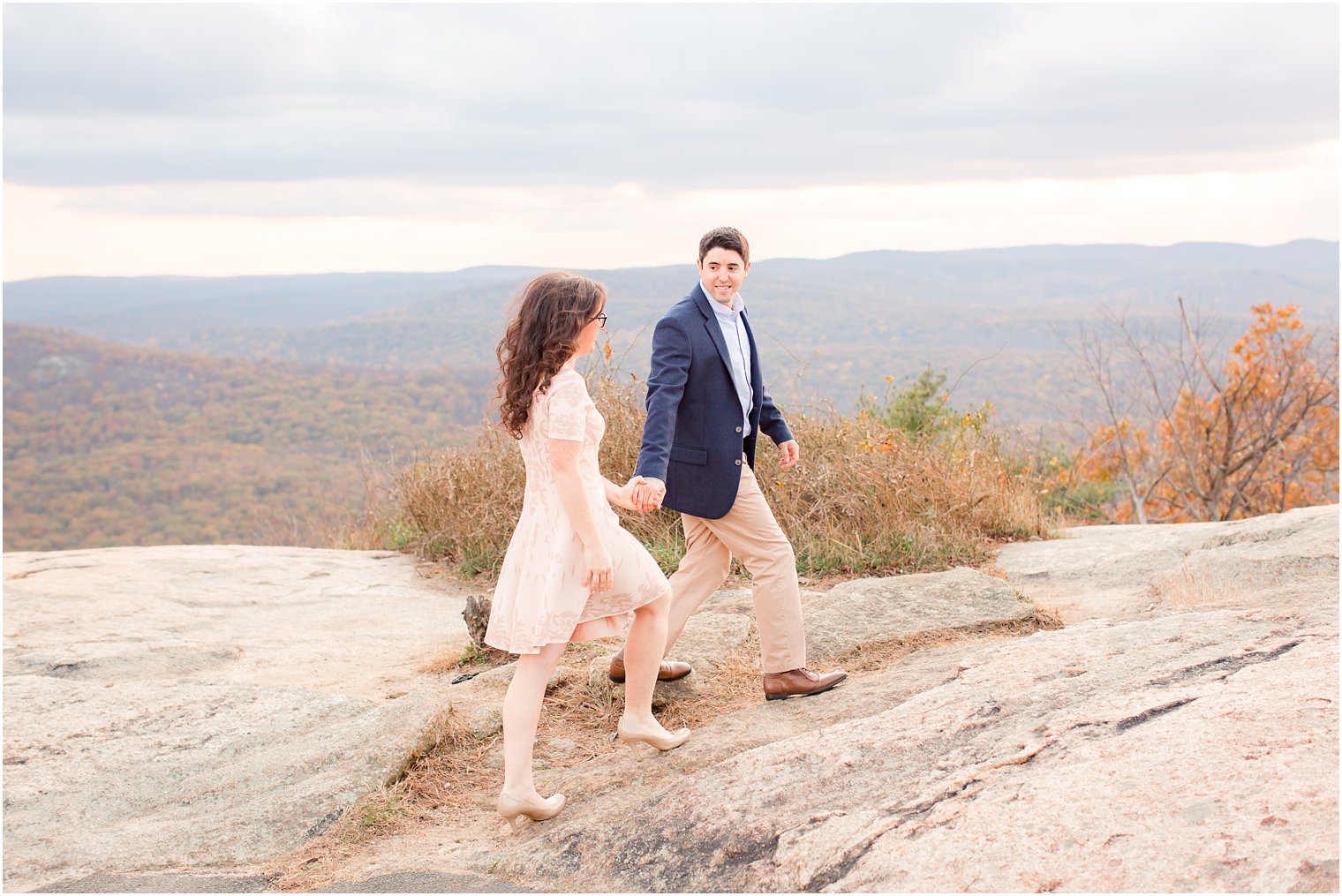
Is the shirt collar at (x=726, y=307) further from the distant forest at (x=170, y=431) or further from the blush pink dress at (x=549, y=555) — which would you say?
the distant forest at (x=170, y=431)

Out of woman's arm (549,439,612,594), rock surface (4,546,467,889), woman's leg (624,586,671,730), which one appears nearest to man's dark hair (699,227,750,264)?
woman's arm (549,439,612,594)

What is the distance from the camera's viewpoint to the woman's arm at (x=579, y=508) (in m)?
3.04

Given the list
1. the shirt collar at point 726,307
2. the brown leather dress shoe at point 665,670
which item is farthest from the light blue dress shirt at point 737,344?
the brown leather dress shoe at point 665,670

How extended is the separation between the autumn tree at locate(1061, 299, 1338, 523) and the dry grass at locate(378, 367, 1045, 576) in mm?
5233

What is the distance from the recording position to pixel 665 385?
11.7ft

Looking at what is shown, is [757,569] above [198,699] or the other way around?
above

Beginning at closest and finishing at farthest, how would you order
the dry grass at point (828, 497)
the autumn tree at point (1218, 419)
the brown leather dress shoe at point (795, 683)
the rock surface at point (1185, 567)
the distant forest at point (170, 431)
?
1. the brown leather dress shoe at point (795, 683)
2. the rock surface at point (1185, 567)
3. the dry grass at point (828, 497)
4. the autumn tree at point (1218, 419)
5. the distant forest at point (170, 431)

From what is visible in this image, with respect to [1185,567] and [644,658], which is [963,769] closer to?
[644,658]

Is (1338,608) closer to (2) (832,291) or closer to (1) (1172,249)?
(2) (832,291)

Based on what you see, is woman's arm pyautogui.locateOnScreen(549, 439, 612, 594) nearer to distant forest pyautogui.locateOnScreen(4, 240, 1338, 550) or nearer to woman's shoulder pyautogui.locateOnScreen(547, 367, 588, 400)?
woman's shoulder pyautogui.locateOnScreen(547, 367, 588, 400)

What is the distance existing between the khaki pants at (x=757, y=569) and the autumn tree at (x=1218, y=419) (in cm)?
881

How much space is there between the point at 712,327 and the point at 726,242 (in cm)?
32

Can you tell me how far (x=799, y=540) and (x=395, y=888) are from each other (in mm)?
3972

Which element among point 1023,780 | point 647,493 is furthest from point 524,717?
point 1023,780
